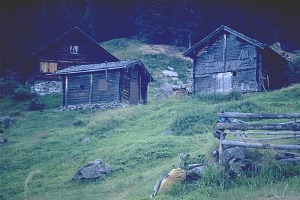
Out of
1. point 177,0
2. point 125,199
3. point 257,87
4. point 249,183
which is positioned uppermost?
point 177,0

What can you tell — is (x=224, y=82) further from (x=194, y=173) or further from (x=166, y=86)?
(x=194, y=173)

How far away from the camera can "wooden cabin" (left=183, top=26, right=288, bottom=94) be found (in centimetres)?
3319

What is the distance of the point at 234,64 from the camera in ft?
112

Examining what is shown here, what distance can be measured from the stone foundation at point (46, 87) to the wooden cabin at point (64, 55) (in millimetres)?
433

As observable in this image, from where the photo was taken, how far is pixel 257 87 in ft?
108

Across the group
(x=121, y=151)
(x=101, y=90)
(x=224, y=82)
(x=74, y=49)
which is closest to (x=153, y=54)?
(x=74, y=49)

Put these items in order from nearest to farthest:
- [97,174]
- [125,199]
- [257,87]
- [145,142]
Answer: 1. [125,199]
2. [97,174]
3. [145,142]
4. [257,87]

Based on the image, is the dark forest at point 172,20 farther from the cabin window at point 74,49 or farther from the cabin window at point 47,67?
the cabin window at point 74,49

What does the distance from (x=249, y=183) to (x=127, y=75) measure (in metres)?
26.3

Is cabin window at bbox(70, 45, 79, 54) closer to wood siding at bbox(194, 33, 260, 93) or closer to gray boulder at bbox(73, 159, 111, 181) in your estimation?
wood siding at bbox(194, 33, 260, 93)

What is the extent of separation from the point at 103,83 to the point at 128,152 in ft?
60.3

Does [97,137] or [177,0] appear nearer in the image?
[97,137]

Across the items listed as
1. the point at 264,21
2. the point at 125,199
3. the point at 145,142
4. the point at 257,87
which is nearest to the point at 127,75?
the point at 257,87

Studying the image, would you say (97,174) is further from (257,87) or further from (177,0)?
(177,0)
